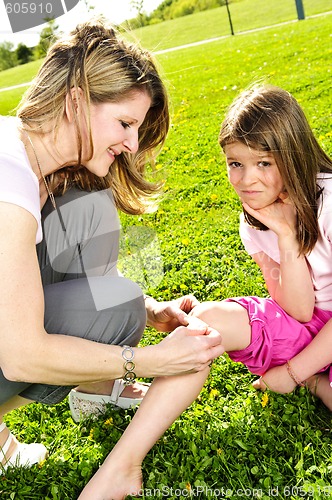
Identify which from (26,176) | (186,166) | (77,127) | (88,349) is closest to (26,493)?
(88,349)

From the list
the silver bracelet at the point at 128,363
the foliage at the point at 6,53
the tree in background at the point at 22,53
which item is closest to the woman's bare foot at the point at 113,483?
the silver bracelet at the point at 128,363

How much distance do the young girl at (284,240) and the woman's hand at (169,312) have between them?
0.06m

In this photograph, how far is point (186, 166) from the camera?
5.66 meters

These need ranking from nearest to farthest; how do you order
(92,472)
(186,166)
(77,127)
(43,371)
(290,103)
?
(43,371)
(77,127)
(92,472)
(290,103)
(186,166)

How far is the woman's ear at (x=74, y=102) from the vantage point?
1.96 meters

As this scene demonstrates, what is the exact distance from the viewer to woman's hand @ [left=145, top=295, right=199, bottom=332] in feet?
7.67

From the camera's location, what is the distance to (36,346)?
181cm

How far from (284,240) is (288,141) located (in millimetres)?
349

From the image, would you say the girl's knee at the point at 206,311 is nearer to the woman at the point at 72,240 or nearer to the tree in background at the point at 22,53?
the woman at the point at 72,240

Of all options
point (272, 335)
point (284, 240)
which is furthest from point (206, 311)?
point (284, 240)

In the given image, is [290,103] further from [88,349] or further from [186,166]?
[186,166]

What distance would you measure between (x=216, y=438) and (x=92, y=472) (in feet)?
1.37

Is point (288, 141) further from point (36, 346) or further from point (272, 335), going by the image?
point (36, 346)

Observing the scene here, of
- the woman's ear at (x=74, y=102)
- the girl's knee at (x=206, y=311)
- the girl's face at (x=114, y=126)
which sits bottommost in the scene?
the girl's knee at (x=206, y=311)
